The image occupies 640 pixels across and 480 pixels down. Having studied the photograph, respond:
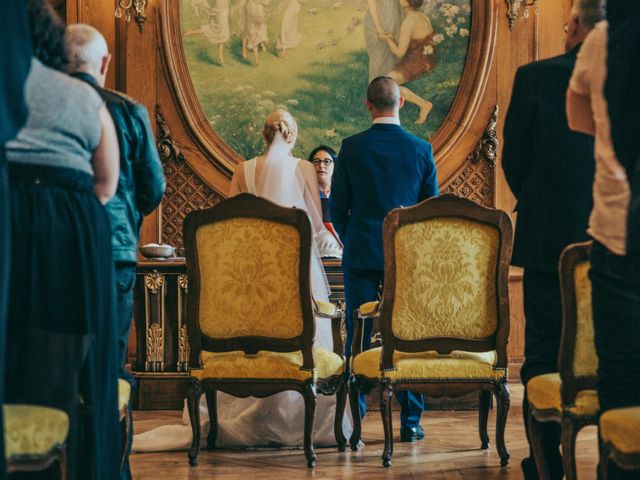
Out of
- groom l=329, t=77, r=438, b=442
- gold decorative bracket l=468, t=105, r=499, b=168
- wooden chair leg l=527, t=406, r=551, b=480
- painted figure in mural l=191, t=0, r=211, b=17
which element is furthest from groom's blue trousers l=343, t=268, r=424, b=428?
painted figure in mural l=191, t=0, r=211, b=17

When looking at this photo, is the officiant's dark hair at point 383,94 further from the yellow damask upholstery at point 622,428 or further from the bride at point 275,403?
the yellow damask upholstery at point 622,428

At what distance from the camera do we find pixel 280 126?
4.82 meters

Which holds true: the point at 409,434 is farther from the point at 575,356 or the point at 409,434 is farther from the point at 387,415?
the point at 575,356

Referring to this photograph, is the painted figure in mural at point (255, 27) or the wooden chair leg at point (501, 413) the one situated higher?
the painted figure in mural at point (255, 27)

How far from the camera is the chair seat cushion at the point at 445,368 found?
4027 mm

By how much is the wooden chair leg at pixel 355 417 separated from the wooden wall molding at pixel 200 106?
9.98 ft

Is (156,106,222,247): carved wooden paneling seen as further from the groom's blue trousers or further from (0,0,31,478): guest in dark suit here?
(0,0,31,478): guest in dark suit

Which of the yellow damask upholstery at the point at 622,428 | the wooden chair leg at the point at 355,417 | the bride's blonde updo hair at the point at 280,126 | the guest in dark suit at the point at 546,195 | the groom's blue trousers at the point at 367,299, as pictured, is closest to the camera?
the yellow damask upholstery at the point at 622,428

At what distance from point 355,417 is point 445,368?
0.62 meters

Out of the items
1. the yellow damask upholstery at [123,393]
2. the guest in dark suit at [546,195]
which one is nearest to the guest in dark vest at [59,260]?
the yellow damask upholstery at [123,393]

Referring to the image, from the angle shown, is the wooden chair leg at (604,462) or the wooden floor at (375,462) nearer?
the wooden chair leg at (604,462)

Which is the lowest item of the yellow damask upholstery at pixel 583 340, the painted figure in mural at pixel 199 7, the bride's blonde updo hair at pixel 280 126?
the yellow damask upholstery at pixel 583 340

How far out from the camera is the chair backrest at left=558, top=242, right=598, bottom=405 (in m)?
2.73

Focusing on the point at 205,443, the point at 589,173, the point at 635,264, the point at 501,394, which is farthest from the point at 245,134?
the point at 635,264
